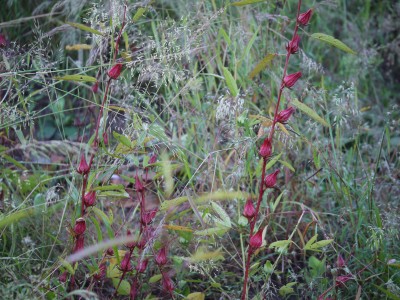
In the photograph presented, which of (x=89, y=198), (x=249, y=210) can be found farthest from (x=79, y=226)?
(x=249, y=210)

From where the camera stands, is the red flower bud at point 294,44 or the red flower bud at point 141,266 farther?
the red flower bud at point 141,266

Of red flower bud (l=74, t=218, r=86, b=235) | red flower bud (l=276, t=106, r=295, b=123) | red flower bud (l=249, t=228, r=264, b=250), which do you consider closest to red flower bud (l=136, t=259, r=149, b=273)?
red flower bud (l=74, t=218, r=86, b=235)

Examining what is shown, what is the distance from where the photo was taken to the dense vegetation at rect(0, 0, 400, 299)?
5.15ft

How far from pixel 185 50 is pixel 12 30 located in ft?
4.79

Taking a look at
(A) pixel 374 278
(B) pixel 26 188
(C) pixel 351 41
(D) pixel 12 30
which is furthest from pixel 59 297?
(C) pixel 351 41

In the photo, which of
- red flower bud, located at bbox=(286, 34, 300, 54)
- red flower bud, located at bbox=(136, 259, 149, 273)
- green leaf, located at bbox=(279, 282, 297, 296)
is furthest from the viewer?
green leaf, located at bbox=(279, 282, 297, 296)

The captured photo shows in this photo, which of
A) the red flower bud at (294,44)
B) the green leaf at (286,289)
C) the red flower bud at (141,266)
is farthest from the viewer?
the green leaf at (286,289)

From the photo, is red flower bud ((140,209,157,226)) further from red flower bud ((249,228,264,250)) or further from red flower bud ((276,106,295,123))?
red flower bud ((276,106,295,123))

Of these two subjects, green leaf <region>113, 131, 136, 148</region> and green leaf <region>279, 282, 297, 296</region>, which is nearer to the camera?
green leaf <region>113, 131, 136, 148</region>

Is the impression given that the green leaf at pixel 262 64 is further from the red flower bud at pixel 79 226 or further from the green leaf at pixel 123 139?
the red flower bud at pixel 79 226

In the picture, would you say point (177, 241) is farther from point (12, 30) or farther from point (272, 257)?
point (12, 30)

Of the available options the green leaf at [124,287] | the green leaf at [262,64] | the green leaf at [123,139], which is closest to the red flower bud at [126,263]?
the green leaf at [124,287]

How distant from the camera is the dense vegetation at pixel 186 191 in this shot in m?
1.57

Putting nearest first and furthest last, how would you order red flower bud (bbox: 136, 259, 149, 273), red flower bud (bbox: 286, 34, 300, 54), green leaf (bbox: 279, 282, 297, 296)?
red flower bud (bbox: 286, 34, 300, 54)
red flower bud (bbox: 136, 259, 149, 273)
green leaf (bbox: 279, 282, 297, 296)
